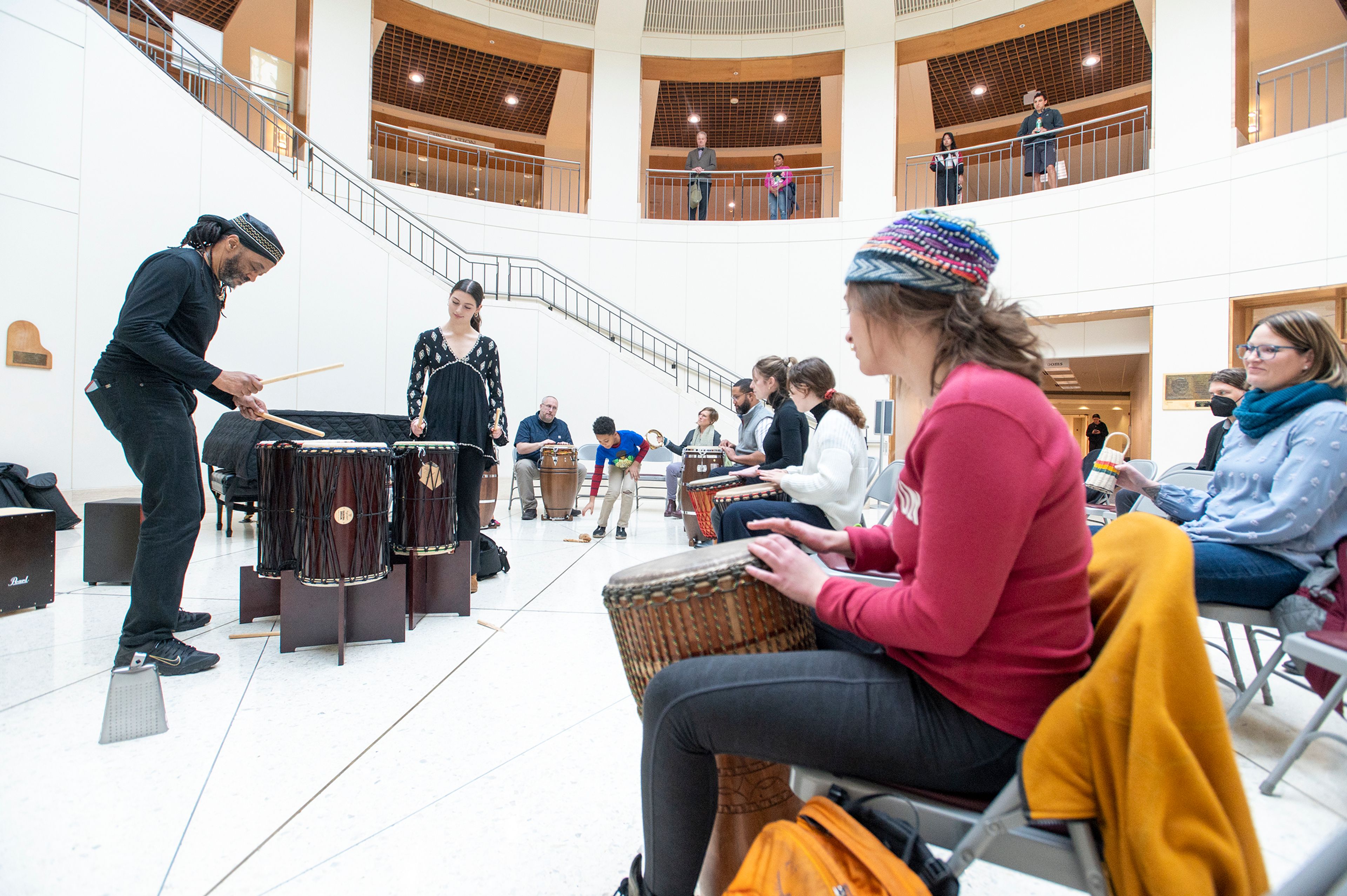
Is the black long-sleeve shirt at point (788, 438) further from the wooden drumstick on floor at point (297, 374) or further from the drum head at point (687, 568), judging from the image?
the drum head at point (687, 568)

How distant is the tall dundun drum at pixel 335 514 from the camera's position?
242cm

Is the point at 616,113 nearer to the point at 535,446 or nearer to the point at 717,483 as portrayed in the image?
the point at 535,446

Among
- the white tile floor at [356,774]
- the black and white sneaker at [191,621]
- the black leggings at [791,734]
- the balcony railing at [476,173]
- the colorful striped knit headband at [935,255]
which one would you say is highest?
the balcony railing at [476,173]

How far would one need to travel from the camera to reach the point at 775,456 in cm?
384

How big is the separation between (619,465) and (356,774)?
4338mm

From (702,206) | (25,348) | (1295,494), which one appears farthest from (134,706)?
(702,206)

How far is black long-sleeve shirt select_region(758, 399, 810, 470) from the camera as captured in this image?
3.69 m

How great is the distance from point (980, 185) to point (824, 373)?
11.9 meters

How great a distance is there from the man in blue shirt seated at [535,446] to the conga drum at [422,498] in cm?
361

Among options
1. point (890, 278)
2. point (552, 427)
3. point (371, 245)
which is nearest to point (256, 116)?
point (371, 245)

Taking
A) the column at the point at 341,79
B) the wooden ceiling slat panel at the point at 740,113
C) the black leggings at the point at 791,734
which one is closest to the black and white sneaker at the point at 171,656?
the black leggings at the point at 791,734

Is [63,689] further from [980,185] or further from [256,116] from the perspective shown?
[980,185]

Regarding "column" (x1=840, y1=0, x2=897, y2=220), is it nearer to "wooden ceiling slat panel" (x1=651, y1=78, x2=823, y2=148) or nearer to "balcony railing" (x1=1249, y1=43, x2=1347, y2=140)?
"wooden ceiling slat panel" (x1=651, y1=78, x2=823, y2=148)

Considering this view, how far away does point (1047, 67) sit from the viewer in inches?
448
